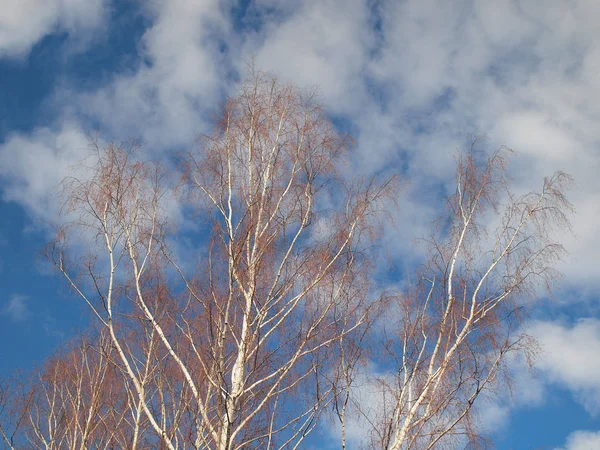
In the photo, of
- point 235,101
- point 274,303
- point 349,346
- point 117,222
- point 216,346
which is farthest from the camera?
point 235,101

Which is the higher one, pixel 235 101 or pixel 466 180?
pixel 235 101

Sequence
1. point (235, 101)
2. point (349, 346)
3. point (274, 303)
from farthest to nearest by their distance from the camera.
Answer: point (235, 101) → point (349, 346) → point (274, 303)

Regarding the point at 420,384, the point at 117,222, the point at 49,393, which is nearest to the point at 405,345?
the point at 420,384

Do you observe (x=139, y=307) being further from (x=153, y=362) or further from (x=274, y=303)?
(x=274, y=303)

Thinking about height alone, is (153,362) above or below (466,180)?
below

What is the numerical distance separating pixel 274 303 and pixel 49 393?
735cm

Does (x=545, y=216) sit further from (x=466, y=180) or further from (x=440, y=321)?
(x=440, y=321)

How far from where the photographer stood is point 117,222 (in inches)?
388

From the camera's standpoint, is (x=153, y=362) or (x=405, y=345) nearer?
(x=405, y=345)

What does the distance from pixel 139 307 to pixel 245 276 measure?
1.65 meters

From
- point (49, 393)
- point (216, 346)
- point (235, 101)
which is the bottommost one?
point (216, 346)

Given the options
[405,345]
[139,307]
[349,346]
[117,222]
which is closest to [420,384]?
[405,345]

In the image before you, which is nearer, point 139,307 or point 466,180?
point 139,307

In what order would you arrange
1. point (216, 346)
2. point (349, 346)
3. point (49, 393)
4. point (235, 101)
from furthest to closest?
point (49, 393), point (235, 101), point (349, 346), point (216, 346)
